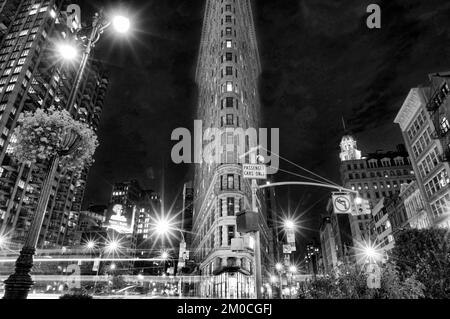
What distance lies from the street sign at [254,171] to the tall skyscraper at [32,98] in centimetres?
8261

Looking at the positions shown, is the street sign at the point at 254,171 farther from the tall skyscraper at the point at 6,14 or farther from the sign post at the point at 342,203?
the tall skyscraper at the point at 6,14

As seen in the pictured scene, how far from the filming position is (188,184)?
16250cm

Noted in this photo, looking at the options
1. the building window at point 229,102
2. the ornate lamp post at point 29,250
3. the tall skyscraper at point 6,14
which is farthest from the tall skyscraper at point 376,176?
the tall skyscraper at point 6,14

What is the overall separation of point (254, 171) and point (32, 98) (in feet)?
376

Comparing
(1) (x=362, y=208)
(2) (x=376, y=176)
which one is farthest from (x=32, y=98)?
(2) (x=376, y=176)

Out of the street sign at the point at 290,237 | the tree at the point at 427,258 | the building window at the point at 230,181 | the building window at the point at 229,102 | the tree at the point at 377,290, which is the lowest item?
the tree at the point at 377,290

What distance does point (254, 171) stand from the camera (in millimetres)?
12586

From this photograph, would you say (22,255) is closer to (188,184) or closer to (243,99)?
(243,99)

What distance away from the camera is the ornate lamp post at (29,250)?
25.7 feet

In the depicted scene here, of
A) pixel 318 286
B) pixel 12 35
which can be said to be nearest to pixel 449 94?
pixel 318 286

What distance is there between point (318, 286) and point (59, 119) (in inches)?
979

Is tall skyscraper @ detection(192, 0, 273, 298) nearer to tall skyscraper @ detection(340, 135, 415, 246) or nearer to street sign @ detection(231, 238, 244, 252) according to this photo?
street sign @ detection(231, 238, 244, 252)

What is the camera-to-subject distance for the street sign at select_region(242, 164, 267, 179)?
1238 cm

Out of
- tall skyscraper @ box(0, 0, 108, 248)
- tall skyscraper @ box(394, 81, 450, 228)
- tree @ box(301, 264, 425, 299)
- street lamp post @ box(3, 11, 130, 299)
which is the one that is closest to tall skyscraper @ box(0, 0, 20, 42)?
tall skyscraper @ box(0, 0, 108, 248)
